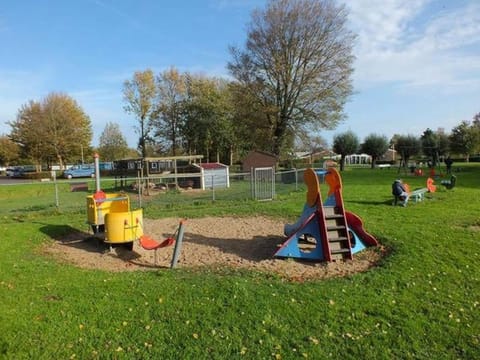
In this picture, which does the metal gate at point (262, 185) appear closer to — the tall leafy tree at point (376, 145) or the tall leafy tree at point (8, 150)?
the tall leafy tree at point (376, 145)

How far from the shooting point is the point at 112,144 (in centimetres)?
6412

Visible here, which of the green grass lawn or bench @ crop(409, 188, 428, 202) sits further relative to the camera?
bench @ crop(409, 188, 428, 202)

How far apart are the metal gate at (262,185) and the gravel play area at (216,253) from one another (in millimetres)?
5650

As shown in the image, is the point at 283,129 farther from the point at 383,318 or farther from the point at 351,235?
the point at 383,318

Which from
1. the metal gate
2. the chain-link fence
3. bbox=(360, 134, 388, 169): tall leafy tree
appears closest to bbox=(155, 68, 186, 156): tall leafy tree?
the chain-link fence

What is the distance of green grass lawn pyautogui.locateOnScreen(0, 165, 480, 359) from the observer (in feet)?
13.5

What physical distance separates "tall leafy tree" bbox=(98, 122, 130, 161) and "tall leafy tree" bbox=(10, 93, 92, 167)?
30.9 ft

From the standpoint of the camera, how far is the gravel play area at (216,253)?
273 inches

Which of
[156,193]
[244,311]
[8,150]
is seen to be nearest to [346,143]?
Answer: [156,193]

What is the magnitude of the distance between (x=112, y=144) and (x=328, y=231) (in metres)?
61.7

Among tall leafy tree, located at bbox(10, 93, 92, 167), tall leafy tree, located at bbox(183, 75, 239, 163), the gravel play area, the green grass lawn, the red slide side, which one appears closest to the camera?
the green grass lawn

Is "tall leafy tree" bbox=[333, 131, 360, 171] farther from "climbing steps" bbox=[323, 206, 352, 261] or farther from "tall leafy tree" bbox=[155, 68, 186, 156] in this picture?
"climbing steps" bbox=[323, 206, 352, 261]

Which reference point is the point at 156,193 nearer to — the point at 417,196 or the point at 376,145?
the point at 417,196

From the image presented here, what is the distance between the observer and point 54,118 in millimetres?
48469
